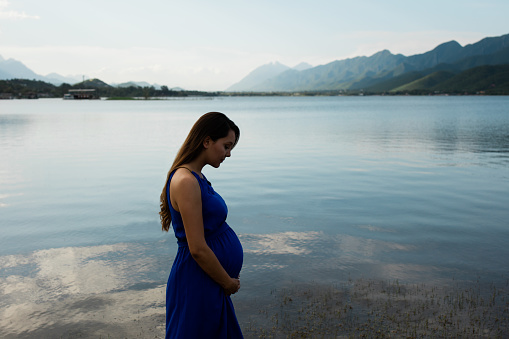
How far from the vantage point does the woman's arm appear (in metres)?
3.43

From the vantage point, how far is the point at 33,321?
7500 mm

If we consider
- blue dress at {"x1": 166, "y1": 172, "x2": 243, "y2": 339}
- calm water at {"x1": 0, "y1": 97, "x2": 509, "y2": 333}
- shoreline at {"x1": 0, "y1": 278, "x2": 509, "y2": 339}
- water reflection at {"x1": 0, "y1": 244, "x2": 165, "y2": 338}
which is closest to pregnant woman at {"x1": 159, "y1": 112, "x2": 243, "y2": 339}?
blue dress at {"x1": 166, "y1": 172, "x2": 243, "y2": 339}

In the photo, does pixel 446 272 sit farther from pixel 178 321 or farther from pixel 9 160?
pixel 9 160

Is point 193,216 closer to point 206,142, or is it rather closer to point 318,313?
point 206,142

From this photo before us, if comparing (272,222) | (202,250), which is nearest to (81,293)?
(202,250)

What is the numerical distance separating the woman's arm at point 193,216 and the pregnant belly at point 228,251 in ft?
0.55

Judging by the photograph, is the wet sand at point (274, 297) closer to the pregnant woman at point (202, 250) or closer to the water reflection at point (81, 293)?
the water reflection at point (81, 293)

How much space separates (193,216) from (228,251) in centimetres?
67

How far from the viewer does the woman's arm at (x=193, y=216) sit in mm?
3430

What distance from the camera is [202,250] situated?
3.57 meters

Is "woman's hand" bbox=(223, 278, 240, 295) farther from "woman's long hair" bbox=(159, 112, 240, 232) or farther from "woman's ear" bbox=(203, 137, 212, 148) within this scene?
"woman's ear" bbox=(203, 137, 212, 148)

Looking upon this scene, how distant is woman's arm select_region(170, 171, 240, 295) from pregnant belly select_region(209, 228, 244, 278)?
6.6 inches

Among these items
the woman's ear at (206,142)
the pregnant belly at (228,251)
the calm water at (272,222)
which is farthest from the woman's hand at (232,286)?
the calm water at (272,222)

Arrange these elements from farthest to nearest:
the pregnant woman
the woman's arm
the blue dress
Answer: the blue dress
the pregnant woman
the woman's arm
